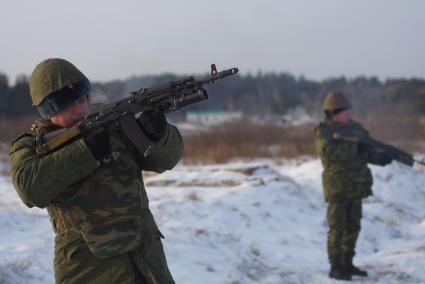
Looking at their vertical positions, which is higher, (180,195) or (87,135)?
(87,135)

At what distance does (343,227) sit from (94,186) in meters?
3.97

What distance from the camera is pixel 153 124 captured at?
2.47m

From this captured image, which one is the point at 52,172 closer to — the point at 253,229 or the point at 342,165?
the point at 342,165

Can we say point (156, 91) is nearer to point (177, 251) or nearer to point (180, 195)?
point (177, 251)

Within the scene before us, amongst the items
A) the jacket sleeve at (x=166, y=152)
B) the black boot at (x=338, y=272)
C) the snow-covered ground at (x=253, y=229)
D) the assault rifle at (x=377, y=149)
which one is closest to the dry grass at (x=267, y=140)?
the snow-covered ground at (x=253, y=229)

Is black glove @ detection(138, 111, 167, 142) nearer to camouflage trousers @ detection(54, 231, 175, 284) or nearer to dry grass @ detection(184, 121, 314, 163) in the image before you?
camouflage trousers @ detection(54, 231, 175, 284)

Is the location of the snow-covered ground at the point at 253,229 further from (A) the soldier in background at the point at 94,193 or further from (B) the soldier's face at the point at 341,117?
(A) the soldier in background at the point at 94,193

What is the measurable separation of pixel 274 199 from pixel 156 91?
309 inches

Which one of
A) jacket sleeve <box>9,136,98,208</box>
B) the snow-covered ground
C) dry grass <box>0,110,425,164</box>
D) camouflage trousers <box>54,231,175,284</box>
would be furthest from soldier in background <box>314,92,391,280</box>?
dry grass <box>0,110,425,164</box>

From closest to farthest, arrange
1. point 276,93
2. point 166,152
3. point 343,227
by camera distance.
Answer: point 166,152, point 343,227, point 276,93

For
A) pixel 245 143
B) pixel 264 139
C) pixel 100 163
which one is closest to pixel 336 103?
pixel 100 163

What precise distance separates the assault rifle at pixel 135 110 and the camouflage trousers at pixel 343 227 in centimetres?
360

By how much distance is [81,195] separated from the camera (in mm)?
2447

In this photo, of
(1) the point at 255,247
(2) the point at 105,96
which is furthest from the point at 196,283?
(2) the point at 105,96
